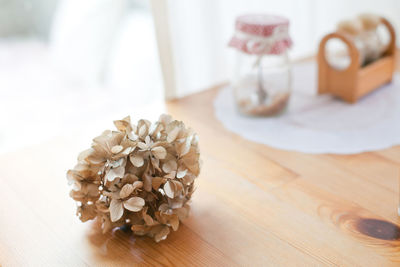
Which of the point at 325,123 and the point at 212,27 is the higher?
the point at 212,27

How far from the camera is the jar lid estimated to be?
0.84 meters

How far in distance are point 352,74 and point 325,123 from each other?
0.13m

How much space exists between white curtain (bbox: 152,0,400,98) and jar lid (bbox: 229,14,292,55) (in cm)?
22

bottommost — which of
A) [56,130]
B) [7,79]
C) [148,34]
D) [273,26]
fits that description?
[56,130]

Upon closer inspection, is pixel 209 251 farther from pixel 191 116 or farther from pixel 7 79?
pixel 7 79

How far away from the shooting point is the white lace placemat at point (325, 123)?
0.82 m

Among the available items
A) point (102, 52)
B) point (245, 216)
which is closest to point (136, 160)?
point (245, 216)

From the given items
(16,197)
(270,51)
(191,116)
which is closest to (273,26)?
(270,51)

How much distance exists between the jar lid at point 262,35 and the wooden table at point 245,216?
0.20 meters

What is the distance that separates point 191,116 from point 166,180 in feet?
1.39

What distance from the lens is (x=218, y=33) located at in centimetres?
126

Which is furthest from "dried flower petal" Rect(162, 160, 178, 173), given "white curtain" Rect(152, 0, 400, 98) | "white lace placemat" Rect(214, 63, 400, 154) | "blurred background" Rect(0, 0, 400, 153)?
"blurred background" Rect(0, 0, 400, 153)

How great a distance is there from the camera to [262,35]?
84 cm

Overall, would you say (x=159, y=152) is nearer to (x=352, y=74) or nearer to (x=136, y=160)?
(x=136, y=160)
